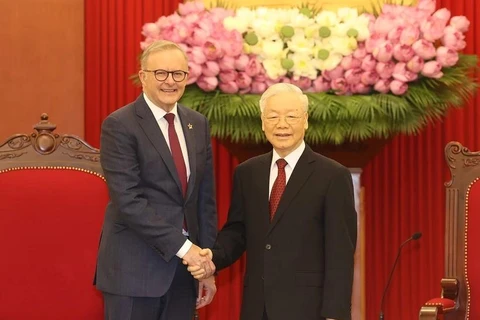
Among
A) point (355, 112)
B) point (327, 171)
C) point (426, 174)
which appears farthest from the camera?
point (426, 174)

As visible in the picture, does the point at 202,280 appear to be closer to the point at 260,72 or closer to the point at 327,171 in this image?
the point at 327,171

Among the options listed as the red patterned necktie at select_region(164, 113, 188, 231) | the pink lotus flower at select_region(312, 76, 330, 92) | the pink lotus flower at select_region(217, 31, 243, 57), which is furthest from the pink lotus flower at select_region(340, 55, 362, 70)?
the red patterned necktie at select_region(164, 113, 188, 231)

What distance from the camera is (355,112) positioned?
→ 399 centimetres

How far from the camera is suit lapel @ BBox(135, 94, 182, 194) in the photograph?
3383mm

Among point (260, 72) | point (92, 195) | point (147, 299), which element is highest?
point (260, 72)

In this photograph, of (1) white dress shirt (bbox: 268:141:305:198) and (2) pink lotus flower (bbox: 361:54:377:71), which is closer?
(1) white dress shirt (bbox: 268:141:305:198)

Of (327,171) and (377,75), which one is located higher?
(377,75)

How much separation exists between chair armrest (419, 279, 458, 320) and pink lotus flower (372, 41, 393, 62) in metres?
0.95

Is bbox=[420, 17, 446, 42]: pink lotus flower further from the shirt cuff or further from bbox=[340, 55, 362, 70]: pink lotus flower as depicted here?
the shirt cuff

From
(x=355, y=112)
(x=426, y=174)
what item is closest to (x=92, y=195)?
(x=355, y=112)

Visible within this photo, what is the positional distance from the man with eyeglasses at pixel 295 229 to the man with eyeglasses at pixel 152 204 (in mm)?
121

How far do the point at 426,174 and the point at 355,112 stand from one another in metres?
1.21

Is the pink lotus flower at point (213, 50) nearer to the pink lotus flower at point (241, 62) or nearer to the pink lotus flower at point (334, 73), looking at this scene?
the pink lotus flower at point (241, 62)

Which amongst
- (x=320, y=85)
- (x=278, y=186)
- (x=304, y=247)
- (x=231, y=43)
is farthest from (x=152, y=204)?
(x=320, y=85)
